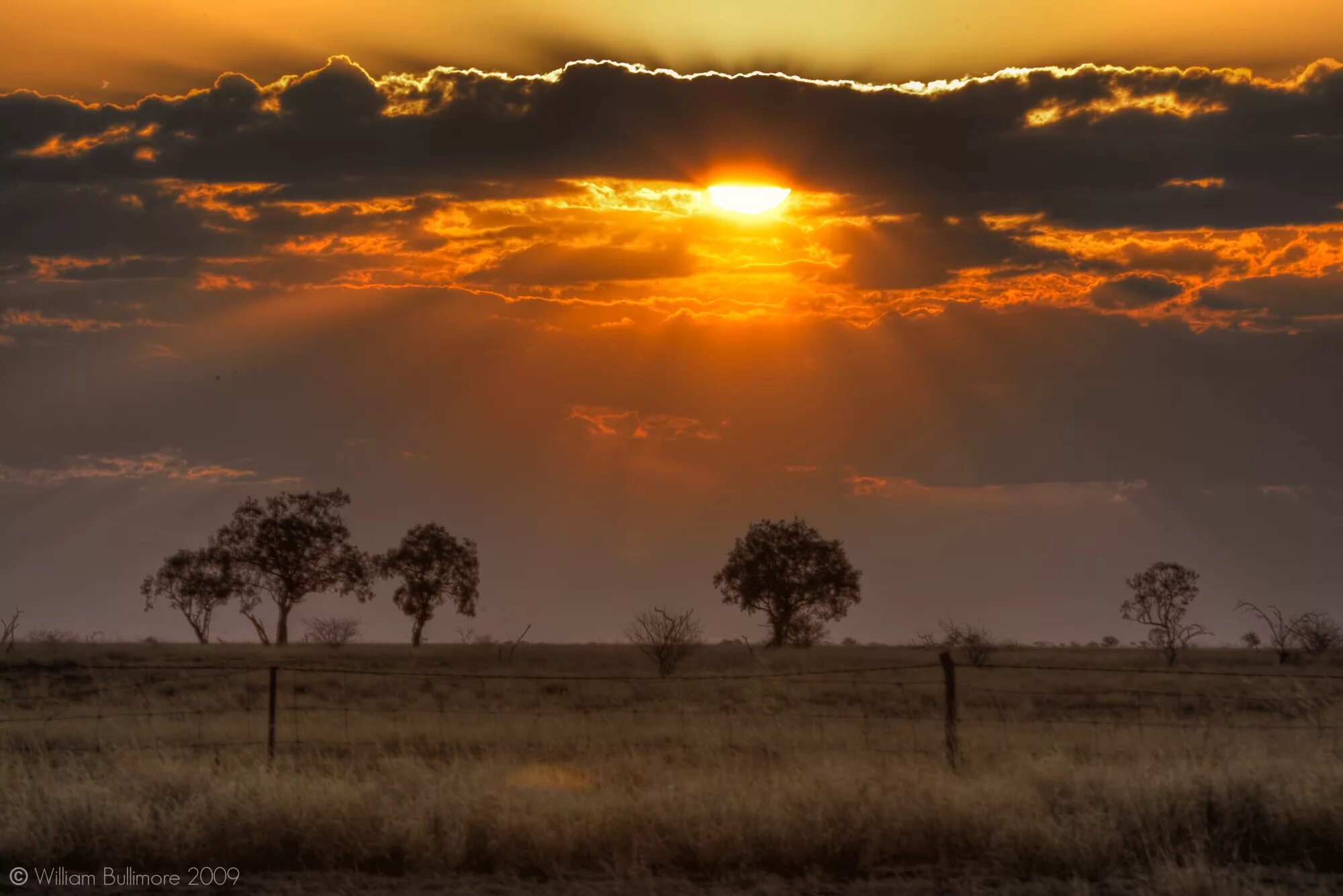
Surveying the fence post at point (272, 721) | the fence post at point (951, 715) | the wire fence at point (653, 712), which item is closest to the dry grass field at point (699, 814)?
A: the fence post at point (951, 715)

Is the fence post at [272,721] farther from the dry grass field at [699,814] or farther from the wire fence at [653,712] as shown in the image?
the dry grass field at [699,814]

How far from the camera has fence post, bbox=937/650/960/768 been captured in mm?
16203

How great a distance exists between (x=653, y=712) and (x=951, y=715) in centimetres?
1267

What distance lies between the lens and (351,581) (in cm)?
7775

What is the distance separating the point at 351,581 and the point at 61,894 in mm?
68094

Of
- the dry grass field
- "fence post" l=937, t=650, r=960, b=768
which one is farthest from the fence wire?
the dry grass field

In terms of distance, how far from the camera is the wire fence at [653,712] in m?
19.9

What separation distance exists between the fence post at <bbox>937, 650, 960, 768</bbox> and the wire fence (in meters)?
0.03

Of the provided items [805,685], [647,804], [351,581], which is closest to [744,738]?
[647,804]

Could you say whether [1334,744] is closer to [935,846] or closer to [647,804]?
Answer: [935,846]

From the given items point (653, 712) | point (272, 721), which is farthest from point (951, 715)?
point (653, 712)

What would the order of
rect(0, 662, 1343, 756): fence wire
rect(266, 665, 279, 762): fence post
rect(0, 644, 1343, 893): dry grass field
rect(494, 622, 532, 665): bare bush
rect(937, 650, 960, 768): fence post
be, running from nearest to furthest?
rect(0, 644, 1343, 893): dry grass field < rect(937, 650, 960, 768): fence post < rect(266, 665, 279, 762): fence post < rect(0, 662, 1343, 756): fence wire < rect(494, 622, 532, 665): bare bush

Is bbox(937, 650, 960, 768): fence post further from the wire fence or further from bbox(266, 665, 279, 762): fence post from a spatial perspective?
bbox(266, 665, 279, 762): fence post

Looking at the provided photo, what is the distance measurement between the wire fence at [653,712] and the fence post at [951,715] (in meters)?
0.03
